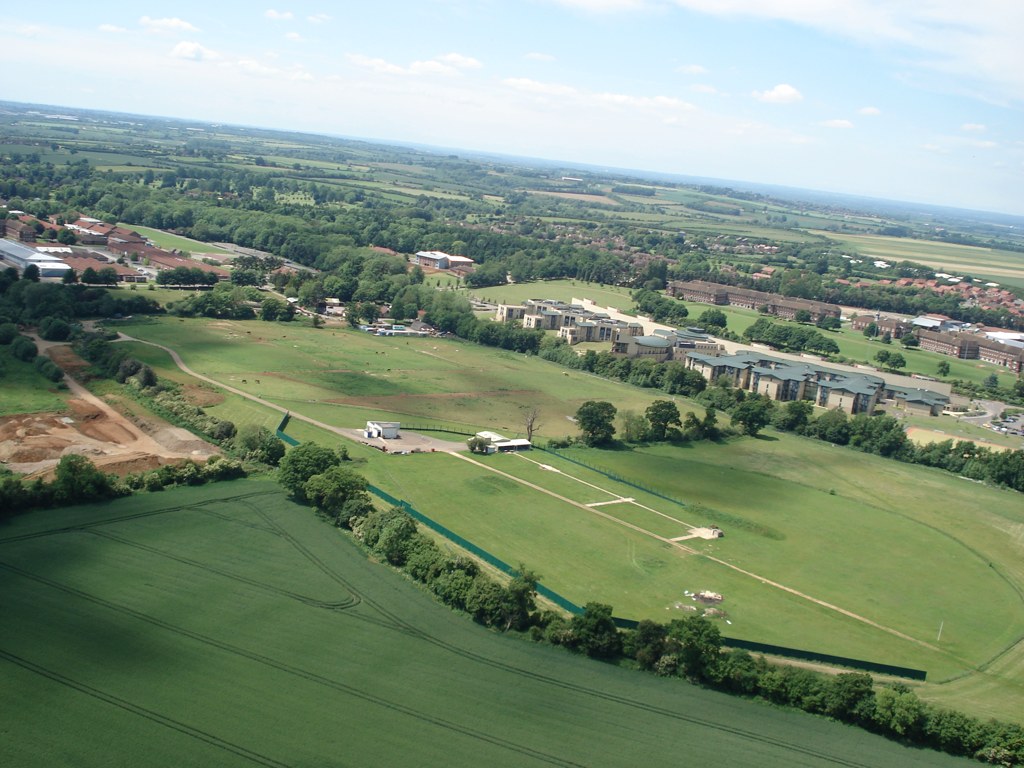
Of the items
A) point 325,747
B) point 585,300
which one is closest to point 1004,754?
point 325,747

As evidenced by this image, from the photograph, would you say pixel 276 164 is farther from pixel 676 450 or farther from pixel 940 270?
pixel 676 450

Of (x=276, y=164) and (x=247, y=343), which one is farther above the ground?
(x=276, y=164)

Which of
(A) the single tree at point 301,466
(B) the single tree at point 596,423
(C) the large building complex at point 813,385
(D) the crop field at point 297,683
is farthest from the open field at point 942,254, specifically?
(D) the crop field at point 297,683

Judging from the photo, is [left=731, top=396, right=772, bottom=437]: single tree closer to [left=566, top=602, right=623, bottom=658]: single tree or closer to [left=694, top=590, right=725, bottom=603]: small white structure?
[left=694, top=590, right=725, bottom=603]: small white structure

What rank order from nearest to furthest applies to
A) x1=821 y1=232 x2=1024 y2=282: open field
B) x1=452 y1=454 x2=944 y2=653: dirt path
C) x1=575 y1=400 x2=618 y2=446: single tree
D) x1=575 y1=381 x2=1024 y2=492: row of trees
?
x1=452 y1=454 x2=944 y2=653: dirt path
x1=575 y1=400 x2=618 y2=446: single tree
x1=575 y1=381 x2=1024 y2=492: row of trees
x1=821 y1=232 x2=1024 y2=282: open field

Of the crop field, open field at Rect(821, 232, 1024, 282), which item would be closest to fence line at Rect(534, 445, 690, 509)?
the crop field

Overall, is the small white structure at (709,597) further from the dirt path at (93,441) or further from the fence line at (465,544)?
the dirt path at (93,441)
